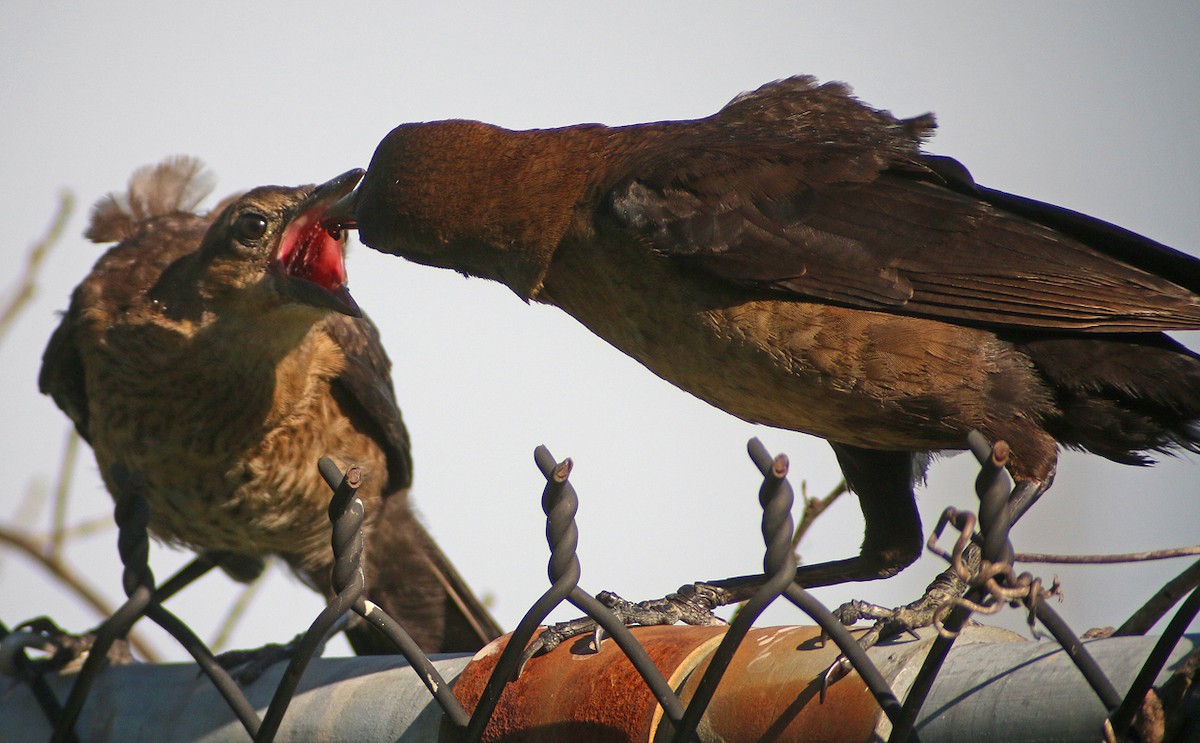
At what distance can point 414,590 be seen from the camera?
5.15m

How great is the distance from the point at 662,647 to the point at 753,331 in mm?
1282

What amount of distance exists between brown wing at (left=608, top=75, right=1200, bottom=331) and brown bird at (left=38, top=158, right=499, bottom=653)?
1447mm

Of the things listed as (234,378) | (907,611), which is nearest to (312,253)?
(234,378)

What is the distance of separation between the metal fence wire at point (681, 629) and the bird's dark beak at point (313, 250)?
2392mm

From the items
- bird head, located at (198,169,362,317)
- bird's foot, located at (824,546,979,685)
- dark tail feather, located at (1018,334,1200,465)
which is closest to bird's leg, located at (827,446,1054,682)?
bird's foot, located at (824,546,979,685)

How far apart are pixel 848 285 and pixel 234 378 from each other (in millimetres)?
2468

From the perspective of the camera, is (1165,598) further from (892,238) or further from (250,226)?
(250,226)

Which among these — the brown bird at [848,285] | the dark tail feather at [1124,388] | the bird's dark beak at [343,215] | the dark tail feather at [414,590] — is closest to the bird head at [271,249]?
the bird's dark beak at [343,215]

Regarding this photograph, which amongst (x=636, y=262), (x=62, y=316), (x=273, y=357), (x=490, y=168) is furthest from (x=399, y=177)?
(x=62, y=316)

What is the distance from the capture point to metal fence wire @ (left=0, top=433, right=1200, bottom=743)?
4.69 ft

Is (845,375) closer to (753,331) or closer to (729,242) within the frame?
(753,331)

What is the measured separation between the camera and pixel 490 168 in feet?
11.9

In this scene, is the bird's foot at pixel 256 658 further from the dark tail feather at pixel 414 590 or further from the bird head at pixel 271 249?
the bird head at pixel 271 249

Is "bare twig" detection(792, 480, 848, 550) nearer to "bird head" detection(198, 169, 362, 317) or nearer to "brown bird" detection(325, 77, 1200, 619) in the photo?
"brown bird" detection(325, 77, 1200, 619)
